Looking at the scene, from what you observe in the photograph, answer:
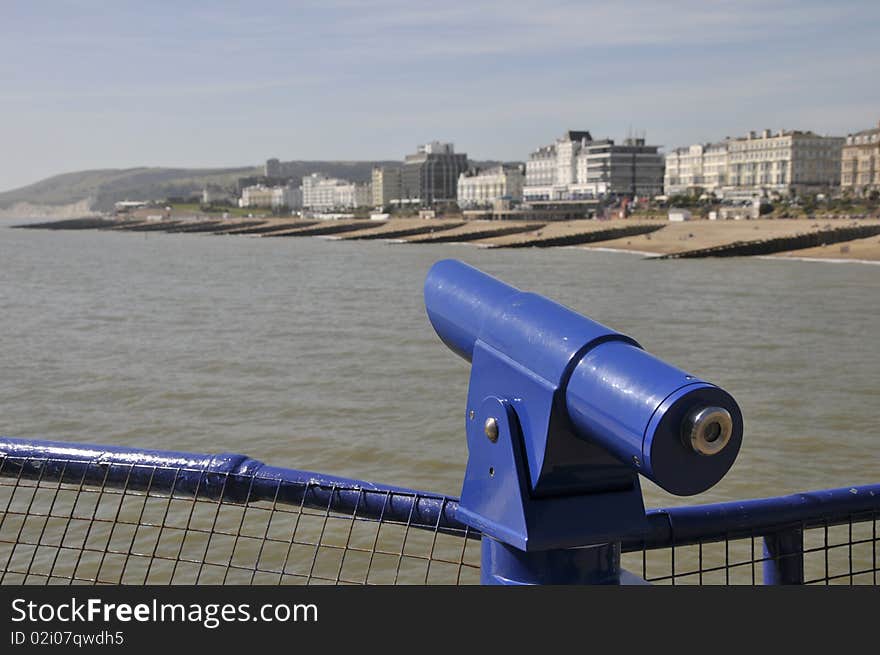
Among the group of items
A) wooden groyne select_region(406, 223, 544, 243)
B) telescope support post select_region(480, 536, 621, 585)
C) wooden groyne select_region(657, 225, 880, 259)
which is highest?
telescope support post select_region(480, 536, 621, 585)

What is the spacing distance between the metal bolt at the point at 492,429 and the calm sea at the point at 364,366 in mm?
7607

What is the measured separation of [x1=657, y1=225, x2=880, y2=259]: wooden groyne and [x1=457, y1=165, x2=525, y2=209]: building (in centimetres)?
9594

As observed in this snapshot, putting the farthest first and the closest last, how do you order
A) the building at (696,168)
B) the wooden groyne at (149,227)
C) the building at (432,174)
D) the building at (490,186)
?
1. the building at (432,174)
2. the building at (490,186)
3. the wooden groyne at (149,227)
4. the building at (696,168)

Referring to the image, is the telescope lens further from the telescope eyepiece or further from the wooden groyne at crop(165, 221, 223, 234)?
the wooden groyne at crop(165, 221, 223, 234)

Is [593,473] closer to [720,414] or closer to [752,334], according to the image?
[720,414]

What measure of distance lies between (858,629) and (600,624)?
32 cm

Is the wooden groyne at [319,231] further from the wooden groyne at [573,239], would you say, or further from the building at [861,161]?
the building at [861,161]

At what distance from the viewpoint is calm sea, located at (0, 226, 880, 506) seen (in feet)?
37.3

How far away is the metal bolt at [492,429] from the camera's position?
1706 mm

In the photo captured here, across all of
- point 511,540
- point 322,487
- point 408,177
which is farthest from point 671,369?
point 408,177

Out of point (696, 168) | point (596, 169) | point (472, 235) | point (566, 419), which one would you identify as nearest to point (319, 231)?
point (472, 235)

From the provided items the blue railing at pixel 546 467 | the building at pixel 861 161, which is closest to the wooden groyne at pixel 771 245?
the blue railing at pixel 546 467

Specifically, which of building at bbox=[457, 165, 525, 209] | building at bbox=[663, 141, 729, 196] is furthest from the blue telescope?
building at bbox=[457, 165, 525, 209]

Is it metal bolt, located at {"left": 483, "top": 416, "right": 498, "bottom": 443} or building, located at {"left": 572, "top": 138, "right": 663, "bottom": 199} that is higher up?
metal bolt, located at {"left": 483, "top": 416, "right": 498, "bottom": 443}
